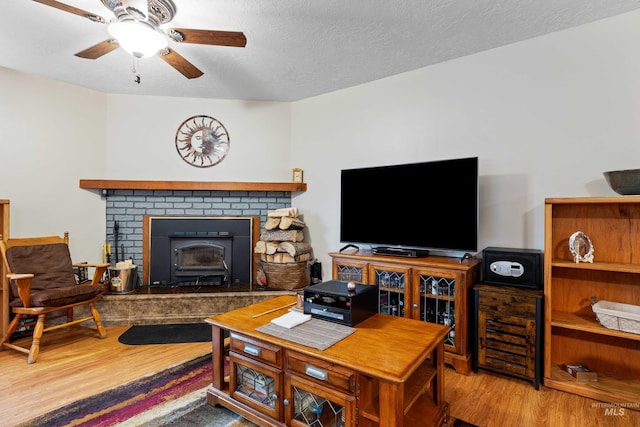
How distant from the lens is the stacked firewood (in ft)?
11.2

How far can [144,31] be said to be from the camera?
5.46 ft

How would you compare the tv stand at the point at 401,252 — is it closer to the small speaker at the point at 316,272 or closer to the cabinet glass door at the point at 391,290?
the cabinet glass door at the point at 391,290

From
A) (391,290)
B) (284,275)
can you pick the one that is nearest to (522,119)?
(391,290)

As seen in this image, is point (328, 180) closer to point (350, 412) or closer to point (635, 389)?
point (350, 412)

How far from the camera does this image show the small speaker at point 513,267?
2199 millimetres

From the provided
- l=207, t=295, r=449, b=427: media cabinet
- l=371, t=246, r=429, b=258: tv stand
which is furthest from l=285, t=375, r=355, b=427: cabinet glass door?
l=371, t=246, r=429, b=258: tv stand

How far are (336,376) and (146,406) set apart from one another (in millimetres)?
1278

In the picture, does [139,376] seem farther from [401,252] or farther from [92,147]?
[92,147]

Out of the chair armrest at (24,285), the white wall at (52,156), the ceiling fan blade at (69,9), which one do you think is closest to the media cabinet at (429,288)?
the ceiling fan blade at (69,9)

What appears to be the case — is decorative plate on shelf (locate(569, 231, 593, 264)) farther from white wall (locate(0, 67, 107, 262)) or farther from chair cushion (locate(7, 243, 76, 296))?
white wall (locate(0, 67, 107, 262))

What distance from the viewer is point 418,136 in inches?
118

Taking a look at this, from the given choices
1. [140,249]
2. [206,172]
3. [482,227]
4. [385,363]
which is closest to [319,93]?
[206,172]

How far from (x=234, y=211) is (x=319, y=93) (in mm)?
1680

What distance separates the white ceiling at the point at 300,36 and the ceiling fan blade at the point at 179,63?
26 cm
